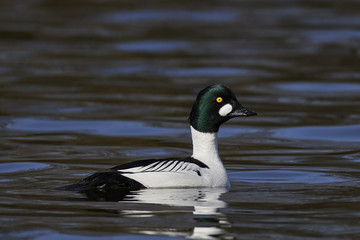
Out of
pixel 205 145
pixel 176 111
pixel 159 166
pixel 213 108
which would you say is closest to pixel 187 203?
pixel 159 166

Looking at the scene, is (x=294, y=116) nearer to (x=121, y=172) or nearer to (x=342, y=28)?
(x=121, y=172)

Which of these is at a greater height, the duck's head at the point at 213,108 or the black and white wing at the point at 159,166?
the duck's head at the point at 213,108

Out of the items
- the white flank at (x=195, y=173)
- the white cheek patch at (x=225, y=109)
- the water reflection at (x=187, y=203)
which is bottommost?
the water reflection at (x=187, y=203)

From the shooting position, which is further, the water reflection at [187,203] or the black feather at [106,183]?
the black feather at [106,183]

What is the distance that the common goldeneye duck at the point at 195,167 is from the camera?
26.7 ft

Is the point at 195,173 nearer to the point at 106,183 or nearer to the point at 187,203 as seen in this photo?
the point at 187,203

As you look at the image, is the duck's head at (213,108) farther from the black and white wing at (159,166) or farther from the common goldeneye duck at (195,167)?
the black and white wing at (159,166)

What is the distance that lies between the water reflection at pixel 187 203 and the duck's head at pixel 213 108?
747 mm

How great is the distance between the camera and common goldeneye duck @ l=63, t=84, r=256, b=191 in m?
8.14

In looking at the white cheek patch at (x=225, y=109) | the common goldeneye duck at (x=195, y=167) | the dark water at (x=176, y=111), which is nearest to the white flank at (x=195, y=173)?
the common goldeneye duck at (x=195, y=167)

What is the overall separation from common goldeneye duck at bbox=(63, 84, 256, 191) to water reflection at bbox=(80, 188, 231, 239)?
3.1 inches

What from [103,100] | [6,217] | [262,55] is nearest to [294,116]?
[103,100]

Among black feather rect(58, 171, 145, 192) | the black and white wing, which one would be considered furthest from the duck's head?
black feather rect(58, 171, 145, 192)

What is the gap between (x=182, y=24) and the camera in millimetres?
24359
